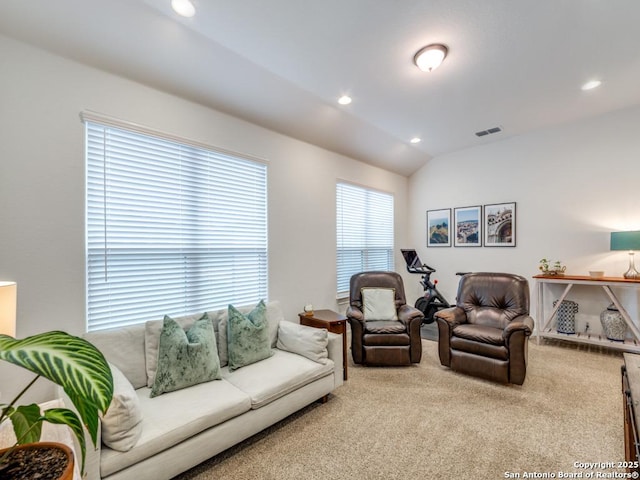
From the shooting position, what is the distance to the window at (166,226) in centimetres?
234

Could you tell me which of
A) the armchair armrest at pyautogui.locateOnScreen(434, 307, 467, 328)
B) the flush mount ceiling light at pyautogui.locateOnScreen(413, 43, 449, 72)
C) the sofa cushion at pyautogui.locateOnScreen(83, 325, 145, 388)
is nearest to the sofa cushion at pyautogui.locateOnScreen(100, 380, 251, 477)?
the sofa cushion at pyautogui.locateOnScreen(83, 325, 145, 388)

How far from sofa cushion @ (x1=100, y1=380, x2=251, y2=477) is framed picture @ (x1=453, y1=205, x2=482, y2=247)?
4565mm

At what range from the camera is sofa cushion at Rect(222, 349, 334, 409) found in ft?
7.13

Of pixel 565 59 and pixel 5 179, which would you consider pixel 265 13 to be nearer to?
pixel 5 179

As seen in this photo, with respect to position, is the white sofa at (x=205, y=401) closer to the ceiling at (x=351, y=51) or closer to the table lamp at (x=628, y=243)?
the ceiling at (x=351, y=51)

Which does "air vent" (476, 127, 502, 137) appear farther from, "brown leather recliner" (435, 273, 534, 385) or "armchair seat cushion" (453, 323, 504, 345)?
"armchair seat cushion" (453, 323, 504, 345)

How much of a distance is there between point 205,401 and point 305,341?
1.01m

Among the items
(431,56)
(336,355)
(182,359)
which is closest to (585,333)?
(336,355)

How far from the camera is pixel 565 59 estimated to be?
2.75 meters

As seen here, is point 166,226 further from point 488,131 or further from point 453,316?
point 488,131

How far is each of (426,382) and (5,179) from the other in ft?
12.8

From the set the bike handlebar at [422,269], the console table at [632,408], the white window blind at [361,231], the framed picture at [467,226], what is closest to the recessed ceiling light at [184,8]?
the white window blind at [361,231]

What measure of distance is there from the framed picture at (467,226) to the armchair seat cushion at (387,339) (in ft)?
8.68

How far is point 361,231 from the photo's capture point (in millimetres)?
4980
